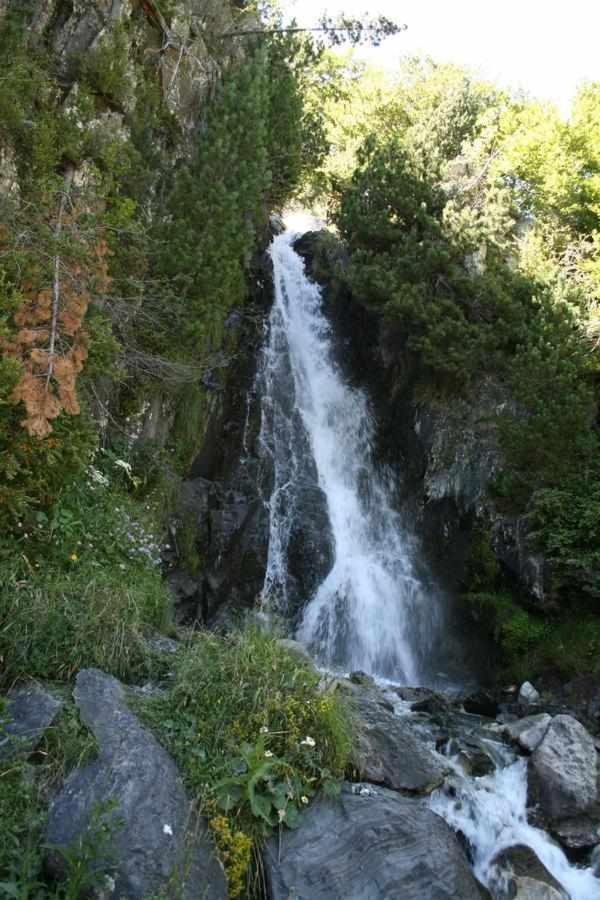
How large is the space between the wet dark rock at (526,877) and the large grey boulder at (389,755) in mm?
853

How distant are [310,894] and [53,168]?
Result: 300 inches

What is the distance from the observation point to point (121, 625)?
227 inches

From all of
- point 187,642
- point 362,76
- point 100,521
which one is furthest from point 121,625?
point 362,76

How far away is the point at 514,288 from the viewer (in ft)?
43.9

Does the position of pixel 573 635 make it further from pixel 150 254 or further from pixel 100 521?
pixel 150 254

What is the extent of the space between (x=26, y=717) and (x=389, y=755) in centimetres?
286

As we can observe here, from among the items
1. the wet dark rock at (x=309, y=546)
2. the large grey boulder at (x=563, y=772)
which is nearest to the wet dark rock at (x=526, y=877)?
the large grey boulder at (x=563, y=772)

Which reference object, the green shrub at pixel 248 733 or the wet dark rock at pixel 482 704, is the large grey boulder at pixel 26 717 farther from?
the wet dark rock at pixel 482 704

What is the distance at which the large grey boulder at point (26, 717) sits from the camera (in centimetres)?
436

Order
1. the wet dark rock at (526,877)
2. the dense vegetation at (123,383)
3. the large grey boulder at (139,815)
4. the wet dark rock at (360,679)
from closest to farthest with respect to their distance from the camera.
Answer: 1. the large grey boulder at (139,815)
2. the dense vegetation at (123,383)
3. the wet dark rock at (526,877)
4. the wet dark rock at (360,679)

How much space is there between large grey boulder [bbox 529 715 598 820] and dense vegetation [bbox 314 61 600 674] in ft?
12.5

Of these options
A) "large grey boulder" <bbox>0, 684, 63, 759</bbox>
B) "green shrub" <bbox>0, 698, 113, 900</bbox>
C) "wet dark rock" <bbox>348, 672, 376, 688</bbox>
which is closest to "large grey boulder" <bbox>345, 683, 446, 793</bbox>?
"green shrub" <bbox>0, 698, 113, 900</bbox>

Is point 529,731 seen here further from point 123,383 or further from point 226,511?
point 123,383

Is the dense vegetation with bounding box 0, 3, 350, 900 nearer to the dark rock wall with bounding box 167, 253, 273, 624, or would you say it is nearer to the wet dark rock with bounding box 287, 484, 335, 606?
the dark rock wall with bounding box 167, 253, 273, 624
